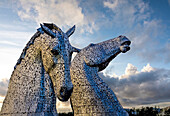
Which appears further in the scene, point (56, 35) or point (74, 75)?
point (74, 75)

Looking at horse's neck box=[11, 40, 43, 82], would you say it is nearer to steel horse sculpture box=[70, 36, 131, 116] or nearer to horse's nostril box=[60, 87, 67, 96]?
horse's nostril box=[60, 87, 67, 96]

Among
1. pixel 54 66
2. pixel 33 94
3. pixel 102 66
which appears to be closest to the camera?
pixel 54 66

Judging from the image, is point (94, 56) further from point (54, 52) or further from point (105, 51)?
point (54, 52)

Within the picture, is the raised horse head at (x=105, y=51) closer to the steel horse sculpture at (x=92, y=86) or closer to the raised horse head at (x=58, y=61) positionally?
the steel horse sculpture at (x=92, y=86)

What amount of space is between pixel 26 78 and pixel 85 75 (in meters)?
2.54

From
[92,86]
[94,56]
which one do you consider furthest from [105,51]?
[92,86]

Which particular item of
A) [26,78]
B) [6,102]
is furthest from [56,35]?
[6,102]

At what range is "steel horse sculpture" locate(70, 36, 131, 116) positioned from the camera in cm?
398

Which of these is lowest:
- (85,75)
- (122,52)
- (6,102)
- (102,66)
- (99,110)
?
(99,110)

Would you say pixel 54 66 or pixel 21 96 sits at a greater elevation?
pixel 54 66

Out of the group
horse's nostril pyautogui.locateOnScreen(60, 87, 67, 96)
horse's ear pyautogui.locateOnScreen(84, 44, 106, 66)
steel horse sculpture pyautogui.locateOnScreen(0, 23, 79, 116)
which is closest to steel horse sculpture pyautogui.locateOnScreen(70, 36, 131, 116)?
horse's ear pyautogui.locateOnScreen(84, 44, 106, 66)

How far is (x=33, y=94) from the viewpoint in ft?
5.64

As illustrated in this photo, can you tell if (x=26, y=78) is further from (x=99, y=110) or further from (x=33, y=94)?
(x=99, y=110)

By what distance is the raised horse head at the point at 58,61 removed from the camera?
4.93ft
